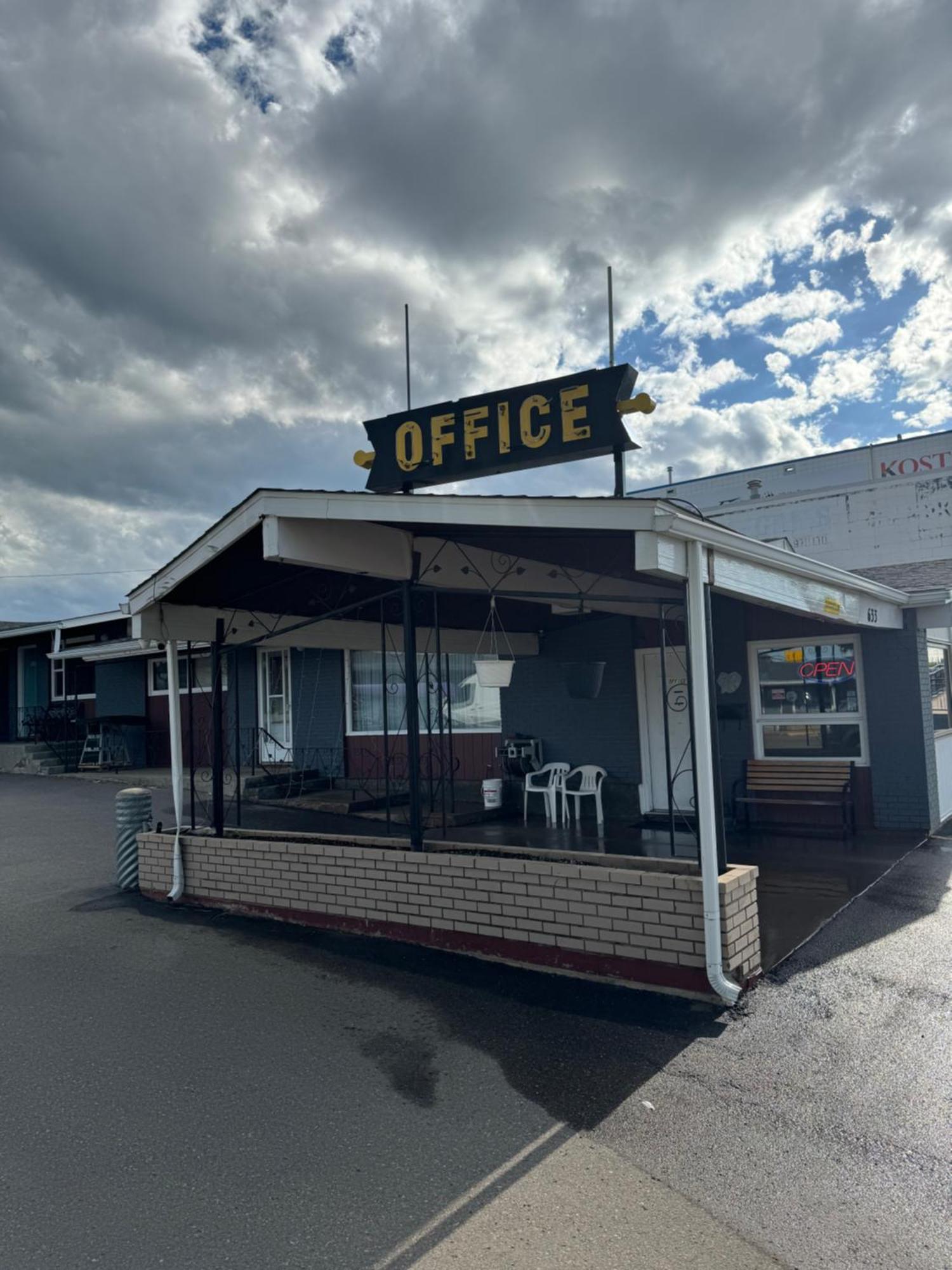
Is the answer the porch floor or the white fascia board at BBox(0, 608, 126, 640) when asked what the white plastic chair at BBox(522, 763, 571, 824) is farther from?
Result: the white fascia board at BBox(0, 608, 126, 640)

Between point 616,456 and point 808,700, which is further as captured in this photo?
point 808,700

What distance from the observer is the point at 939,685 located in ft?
Result: 32.6

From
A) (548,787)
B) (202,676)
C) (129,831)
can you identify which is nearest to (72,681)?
(202,676)

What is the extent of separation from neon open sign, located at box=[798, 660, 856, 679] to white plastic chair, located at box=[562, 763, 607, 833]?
2523 mm

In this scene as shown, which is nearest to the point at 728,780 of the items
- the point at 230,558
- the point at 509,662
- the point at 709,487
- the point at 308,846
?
the point at 509,662

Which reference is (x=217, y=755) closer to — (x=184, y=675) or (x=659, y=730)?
(x=659, y=730)

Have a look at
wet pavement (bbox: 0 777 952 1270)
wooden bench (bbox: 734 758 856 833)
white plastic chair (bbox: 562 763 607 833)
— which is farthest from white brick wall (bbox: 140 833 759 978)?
wooden bench (bbox: 734 758 856 833)

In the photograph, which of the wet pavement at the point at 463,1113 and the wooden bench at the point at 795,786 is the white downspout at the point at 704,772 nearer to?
the wet pavement at the point at 463,1113

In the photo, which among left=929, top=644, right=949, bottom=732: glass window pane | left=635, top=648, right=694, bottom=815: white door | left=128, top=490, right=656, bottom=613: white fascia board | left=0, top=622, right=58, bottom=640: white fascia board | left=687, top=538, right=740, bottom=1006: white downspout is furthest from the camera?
left=0, top=622, right=58, bottom=640: white fascia board

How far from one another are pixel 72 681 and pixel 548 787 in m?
15.8

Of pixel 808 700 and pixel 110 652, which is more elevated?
pixel 110 652

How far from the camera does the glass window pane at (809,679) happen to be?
29.7ft

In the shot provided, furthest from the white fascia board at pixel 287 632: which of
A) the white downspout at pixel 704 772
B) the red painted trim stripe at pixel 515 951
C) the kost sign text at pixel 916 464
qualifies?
the kost sign text at pixel 916 464

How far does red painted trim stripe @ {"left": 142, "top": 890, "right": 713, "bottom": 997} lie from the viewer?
14.7ft
